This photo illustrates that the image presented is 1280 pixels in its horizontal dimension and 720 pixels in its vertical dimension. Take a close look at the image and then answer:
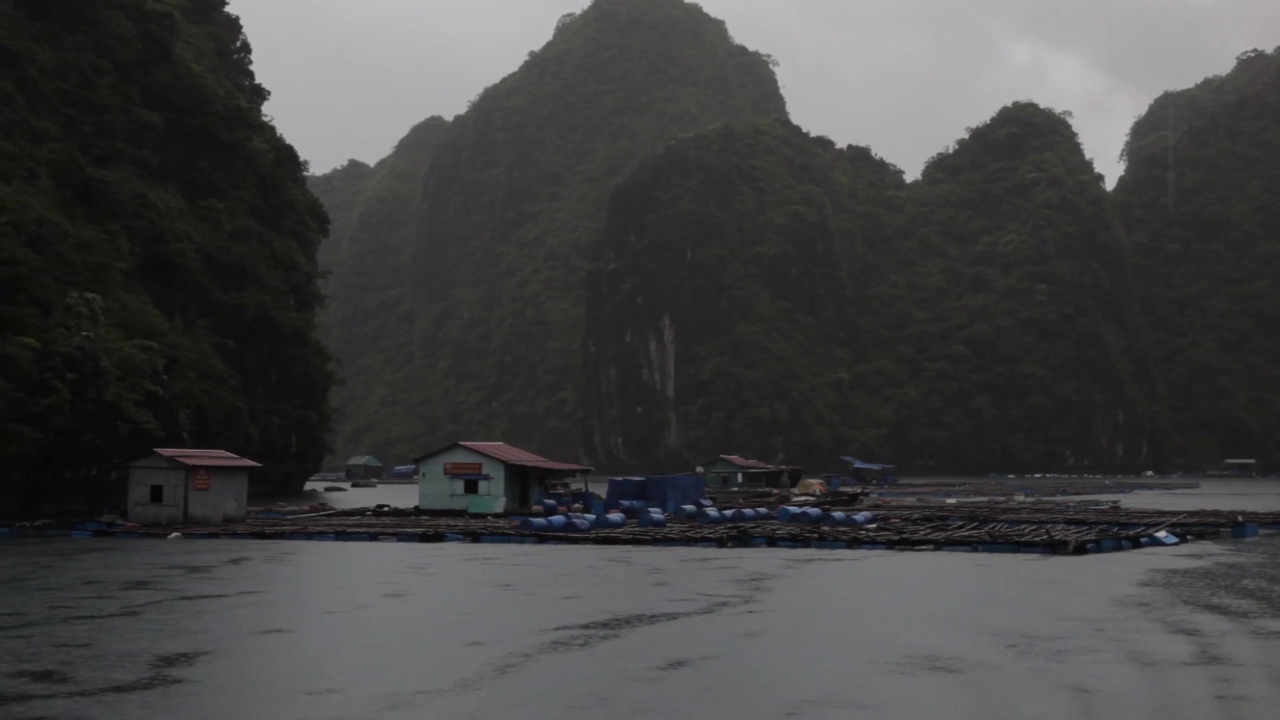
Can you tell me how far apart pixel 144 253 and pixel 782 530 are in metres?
30.5

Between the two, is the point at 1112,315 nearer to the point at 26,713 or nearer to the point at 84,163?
the point at 84,163

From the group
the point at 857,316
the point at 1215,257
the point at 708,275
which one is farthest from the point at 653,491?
the point at 1215,257

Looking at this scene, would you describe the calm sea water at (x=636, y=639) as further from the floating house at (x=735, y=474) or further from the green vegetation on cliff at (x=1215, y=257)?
the green vegetation on cliff at (x=1215, y=257)

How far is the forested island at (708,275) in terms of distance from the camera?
60.5 metres

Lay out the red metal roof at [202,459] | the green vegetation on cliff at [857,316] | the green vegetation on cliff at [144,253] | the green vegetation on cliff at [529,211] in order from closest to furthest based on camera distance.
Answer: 1. the red metal roof at [202,459]
2. the green vegetation on cliff at [144,253]
3. the green vegetation on cliff at [857,316]
4. the green vegetation on cliff at [529,211]

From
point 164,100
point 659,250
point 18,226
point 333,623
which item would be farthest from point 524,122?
point 333,623

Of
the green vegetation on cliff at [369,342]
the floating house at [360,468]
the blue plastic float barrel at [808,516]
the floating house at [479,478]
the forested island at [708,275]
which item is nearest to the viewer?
the blue plastic float barrel at [808,516]

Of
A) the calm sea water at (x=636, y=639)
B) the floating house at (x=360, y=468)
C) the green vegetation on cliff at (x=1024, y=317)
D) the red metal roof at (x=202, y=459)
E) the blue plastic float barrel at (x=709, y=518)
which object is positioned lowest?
the calm sea water at (x=636, y=639)

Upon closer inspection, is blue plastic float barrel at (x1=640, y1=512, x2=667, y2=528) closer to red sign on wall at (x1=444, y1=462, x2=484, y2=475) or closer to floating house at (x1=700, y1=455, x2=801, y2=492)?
red sign on wall at (x1=444, y1=462, x2=484, y2=475)

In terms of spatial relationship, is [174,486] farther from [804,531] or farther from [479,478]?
[804,531]

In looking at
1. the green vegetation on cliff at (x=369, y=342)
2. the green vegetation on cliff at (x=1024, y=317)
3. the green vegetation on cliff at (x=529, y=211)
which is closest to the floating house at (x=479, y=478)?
the green vegetation on cliff at (x=1024, y=317)

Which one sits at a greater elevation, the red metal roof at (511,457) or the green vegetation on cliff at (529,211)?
the green vegetation on cliff at (529,211)

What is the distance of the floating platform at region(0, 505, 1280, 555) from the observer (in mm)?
30953

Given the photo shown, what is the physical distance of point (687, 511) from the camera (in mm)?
43031
